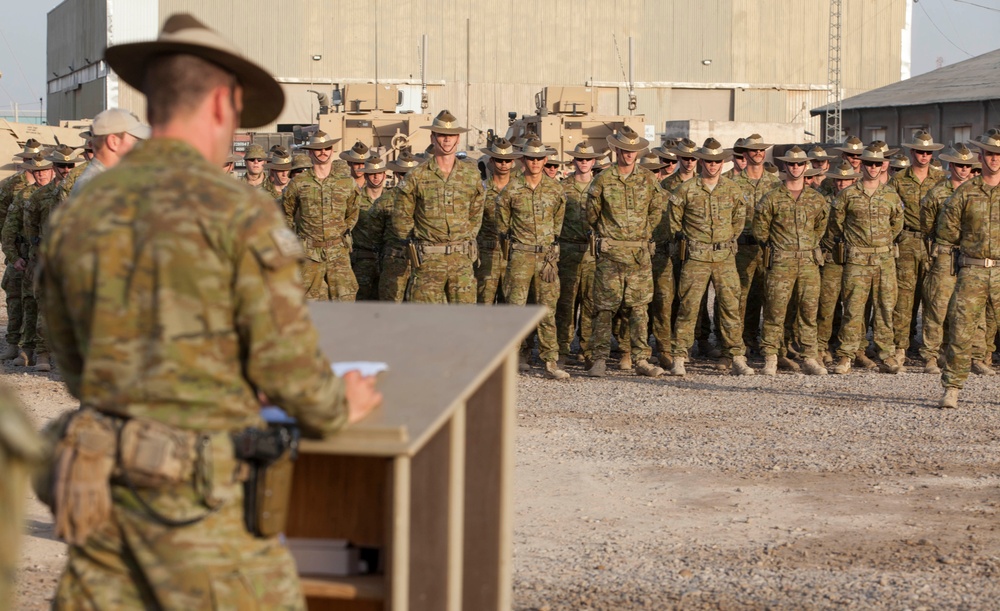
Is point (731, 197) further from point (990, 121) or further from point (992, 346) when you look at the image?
point (990, 121)

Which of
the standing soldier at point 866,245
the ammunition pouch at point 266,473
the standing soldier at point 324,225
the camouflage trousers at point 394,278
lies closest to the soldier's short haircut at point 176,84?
the ammunition pouch at point 266,473

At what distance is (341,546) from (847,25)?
45453mm

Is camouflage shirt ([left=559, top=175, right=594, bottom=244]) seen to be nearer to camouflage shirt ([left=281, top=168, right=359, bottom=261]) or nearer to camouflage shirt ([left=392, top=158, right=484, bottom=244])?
camouflage shirt ([left=392, top=158, right=484, bottom=244])

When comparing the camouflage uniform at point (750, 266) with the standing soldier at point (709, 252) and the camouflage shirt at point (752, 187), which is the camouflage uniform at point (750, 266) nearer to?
the camouflage shirt at point (752, 187)

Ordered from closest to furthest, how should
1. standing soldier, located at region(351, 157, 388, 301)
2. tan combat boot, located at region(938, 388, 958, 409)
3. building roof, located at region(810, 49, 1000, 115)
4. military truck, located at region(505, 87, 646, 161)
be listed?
tan combat boot, located at region(938, 388, 958, 409)
standing soldier, located at region(351, 157, 388, 301)
military truck, located at region(505, 87, 646, 161)
building roof, located at region(810, 49, 1000, 115)

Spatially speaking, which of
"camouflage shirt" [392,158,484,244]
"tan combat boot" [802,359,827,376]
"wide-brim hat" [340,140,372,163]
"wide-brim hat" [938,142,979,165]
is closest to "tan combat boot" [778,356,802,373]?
"tan combat boot" [802,359,827,376]

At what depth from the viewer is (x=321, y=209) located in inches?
484

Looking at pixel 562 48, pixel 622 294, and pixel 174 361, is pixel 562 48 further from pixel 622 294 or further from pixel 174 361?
pixel 174 361

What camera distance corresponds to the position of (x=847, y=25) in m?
46.5

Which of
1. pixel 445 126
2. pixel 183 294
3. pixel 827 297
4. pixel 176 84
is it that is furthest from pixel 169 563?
pixel 827 297

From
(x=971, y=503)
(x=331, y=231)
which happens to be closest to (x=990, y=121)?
(x=331, y=231)

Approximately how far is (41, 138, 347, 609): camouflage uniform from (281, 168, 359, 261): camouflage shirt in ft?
30.7

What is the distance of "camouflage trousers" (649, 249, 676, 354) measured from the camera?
12586mm

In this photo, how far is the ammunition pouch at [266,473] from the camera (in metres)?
2.96
